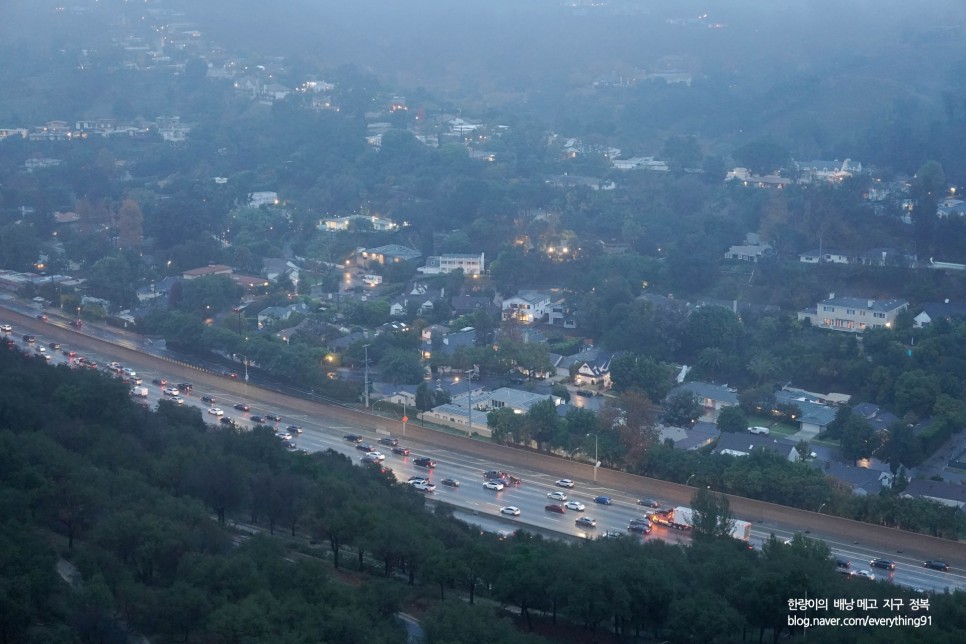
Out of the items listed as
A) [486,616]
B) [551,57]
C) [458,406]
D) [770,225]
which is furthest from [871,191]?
[551,57]

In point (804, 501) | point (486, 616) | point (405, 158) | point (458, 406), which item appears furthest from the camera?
point (405, 158)

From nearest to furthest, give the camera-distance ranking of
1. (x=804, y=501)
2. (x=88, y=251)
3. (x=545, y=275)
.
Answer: (x=804, y=501) < (x=545, y=275) < (x=88, y=251)

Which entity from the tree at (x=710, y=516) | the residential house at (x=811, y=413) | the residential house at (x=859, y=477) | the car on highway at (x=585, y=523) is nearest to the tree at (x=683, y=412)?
the residential house at (x=811, y=413)

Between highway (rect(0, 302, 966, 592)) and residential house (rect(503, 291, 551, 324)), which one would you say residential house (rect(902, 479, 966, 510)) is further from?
residential house (rect(503, 291, 551, 324))

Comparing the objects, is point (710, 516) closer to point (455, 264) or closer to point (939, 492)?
point (939, 492)

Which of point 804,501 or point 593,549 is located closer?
point 593,549

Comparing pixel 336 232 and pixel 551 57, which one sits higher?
pixel 551 57

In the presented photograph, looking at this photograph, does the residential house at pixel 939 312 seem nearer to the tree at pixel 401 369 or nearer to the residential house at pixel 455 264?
the tree at pixel 401 369

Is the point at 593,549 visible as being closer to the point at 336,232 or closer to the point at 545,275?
the point at 545,275
